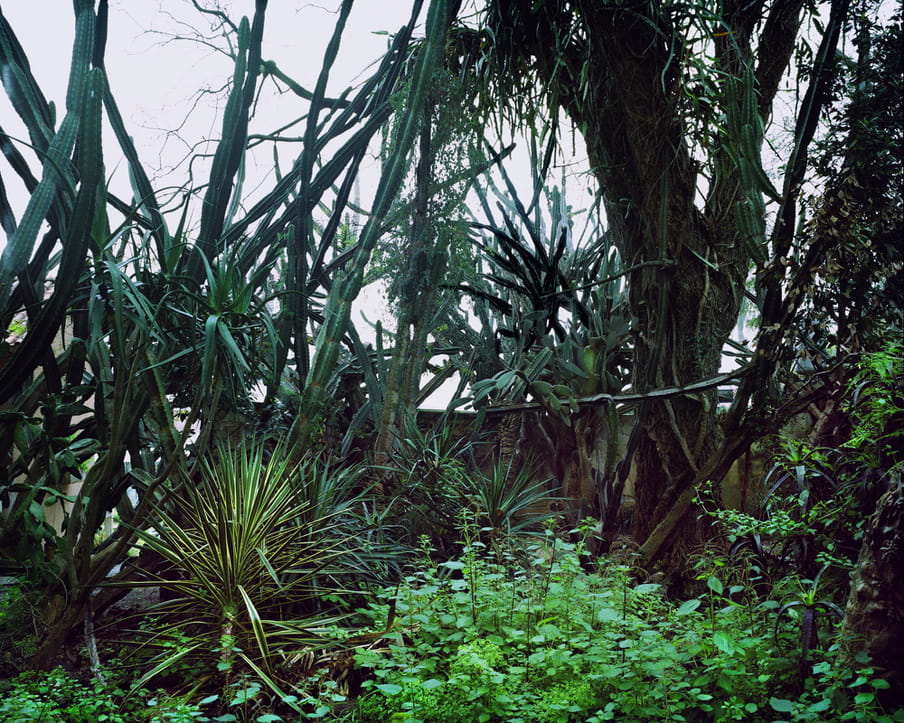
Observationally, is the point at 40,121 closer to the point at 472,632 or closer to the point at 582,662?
the point at 472,632

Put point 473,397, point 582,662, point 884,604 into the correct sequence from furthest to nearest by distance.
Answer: point 473,397 < point 582,662 < point 884,604

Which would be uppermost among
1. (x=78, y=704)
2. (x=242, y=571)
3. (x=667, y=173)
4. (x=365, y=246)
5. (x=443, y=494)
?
(x=667, y=173)

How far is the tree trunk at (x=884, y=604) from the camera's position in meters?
1.59

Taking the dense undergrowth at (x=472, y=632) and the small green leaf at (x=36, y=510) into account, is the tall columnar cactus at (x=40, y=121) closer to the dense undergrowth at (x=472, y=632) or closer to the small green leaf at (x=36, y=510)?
the small green leaf at (x=36, y=510)

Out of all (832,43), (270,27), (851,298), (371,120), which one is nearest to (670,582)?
(851,298)

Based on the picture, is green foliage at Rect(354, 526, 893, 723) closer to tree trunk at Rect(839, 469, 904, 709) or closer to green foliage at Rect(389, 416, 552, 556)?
tree trunk at Rect(839, 469, 904, 709)

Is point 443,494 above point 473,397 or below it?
below

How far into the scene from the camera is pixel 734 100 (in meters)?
2.67

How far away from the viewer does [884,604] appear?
1.62 meters

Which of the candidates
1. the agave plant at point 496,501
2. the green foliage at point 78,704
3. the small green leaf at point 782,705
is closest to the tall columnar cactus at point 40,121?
the green foliage at point 78,704

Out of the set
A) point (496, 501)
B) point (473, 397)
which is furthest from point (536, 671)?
point (473, 397)

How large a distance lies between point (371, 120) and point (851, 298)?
2.34m

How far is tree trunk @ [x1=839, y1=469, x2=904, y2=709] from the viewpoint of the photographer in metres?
1.59

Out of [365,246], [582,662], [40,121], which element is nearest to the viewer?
[582,662]
